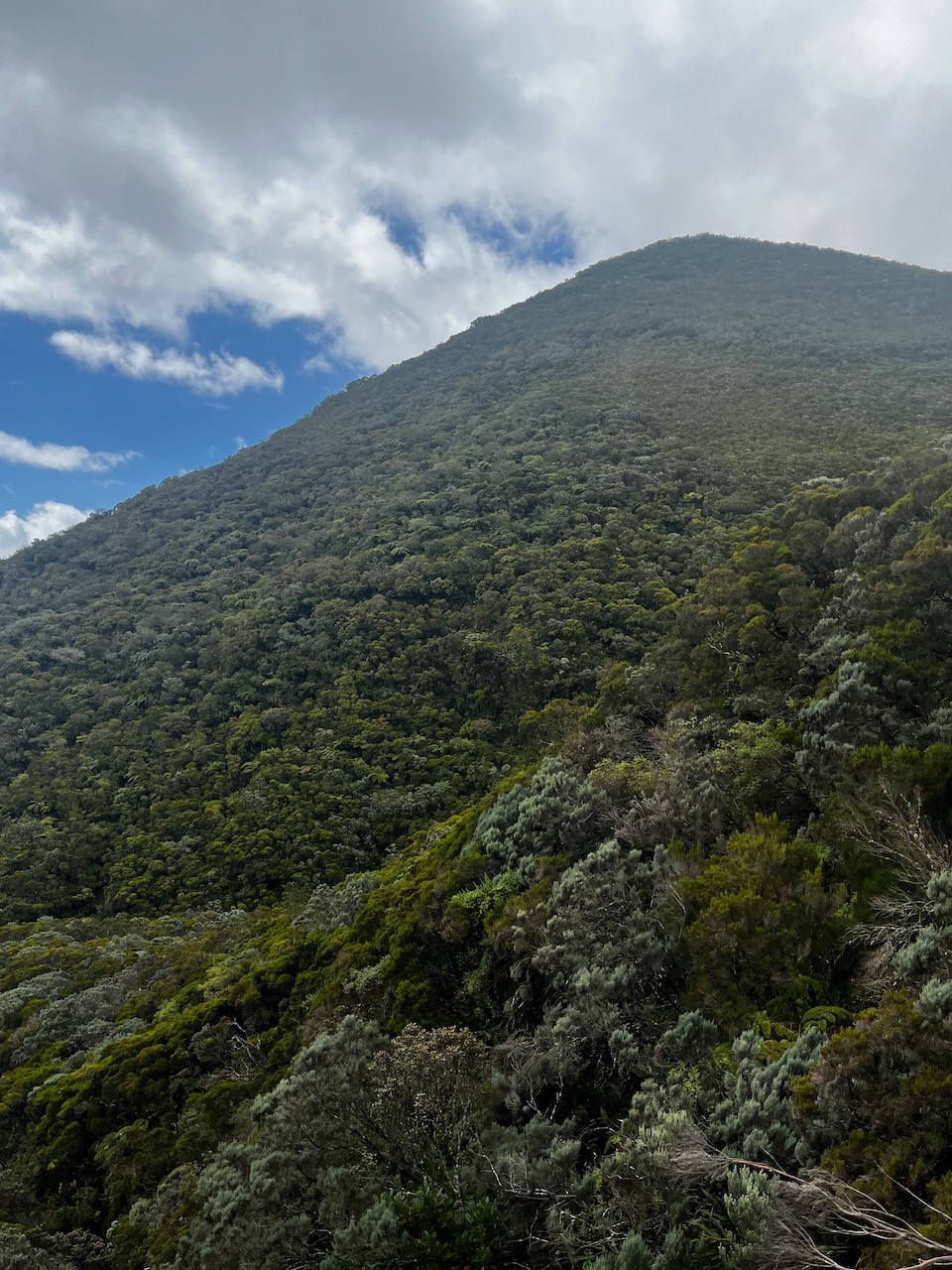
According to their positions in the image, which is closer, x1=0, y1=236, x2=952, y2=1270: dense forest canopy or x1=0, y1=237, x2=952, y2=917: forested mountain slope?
x1=0, y1=236, x2=952, y2=1270: dense forest canopy

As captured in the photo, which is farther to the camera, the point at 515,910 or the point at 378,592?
the point at 378,592

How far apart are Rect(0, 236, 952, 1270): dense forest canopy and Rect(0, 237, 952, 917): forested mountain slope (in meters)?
0.25

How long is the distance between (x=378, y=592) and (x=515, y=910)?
26774mm

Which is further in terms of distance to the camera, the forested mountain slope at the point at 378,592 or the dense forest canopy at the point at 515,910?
the forested mountain slope at the point at 378,592

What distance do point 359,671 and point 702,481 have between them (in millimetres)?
22762

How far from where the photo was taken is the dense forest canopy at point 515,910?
495 centimetres

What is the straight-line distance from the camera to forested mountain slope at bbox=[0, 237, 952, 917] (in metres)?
22.5

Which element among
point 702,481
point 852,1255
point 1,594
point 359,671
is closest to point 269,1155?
point 852,1255

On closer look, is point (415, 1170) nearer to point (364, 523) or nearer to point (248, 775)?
point (248, 775)

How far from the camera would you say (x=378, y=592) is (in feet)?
112

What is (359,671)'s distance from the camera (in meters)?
28.8

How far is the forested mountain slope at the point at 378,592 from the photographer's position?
22.5 m

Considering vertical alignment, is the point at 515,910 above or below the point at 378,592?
below

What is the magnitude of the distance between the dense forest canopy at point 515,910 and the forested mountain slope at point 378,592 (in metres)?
0.25
